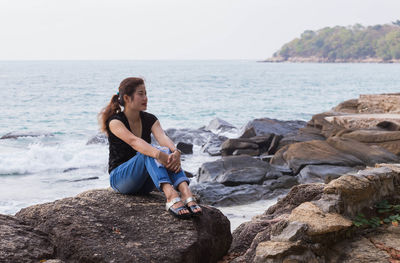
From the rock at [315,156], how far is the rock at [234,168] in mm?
661

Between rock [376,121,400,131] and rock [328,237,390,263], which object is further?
rock [376,121,400,131]

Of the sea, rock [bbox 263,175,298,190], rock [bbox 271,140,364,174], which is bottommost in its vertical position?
the sea

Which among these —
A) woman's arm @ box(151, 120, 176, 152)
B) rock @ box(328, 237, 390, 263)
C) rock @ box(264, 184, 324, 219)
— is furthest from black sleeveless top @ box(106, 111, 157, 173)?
rock @ box(328, 237, 390, 263)

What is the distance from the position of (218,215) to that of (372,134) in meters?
7.75

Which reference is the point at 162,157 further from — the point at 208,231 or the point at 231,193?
the point at 231,193

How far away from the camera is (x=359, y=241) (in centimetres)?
389

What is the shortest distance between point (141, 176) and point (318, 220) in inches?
68.4

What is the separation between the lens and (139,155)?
15.4ft

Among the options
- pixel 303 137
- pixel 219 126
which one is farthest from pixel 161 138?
pixel 219 126

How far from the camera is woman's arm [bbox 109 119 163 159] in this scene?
452 centimetres

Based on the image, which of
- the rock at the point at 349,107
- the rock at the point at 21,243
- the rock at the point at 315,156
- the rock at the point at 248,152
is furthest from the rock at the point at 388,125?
the rock at the point at 21,243

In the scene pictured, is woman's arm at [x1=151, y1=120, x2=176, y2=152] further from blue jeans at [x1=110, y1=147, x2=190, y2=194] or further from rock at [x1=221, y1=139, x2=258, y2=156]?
rock at [x1=221, y1=139, x2=258, y2=156]

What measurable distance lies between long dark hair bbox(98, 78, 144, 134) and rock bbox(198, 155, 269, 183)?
5240 millimetres

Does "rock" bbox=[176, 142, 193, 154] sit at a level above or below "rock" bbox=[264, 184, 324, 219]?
below
